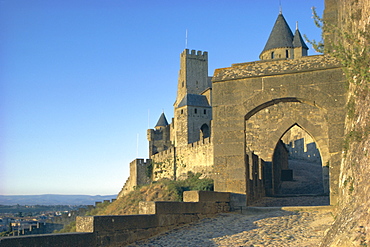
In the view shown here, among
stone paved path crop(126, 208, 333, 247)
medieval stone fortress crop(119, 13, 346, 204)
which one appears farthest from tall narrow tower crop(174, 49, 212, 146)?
stone paved path crop(126, 208, 333, 247)

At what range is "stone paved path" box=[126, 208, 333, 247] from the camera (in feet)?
25.3

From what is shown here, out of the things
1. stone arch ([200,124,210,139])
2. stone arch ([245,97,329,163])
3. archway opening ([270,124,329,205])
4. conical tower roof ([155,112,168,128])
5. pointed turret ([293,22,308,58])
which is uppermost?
pointed turret ([293,22,308,58])

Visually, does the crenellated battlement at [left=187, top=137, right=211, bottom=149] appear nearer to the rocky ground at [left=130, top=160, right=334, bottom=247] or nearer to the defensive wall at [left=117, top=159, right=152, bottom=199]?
the defensive wall at [left=117, top=159, right=152, bottom=199]

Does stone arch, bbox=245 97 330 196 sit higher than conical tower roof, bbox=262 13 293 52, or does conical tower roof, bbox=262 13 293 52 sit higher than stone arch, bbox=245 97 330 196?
conical tower roof, bbox=262 13 293 52

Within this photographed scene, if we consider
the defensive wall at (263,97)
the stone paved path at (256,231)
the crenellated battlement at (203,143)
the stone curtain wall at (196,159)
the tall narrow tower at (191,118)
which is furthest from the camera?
the tall narrow tower at (191,118)

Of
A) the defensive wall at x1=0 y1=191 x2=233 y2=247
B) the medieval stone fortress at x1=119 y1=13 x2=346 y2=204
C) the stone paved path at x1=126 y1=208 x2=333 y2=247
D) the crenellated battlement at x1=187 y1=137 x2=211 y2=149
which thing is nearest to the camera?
the defensive wall at x1=0 y1=191 x2=233 y2=247

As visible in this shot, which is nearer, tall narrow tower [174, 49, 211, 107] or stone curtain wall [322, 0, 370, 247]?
stone curtain wall [322, 0, 370, 247]

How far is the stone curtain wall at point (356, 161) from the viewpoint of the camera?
570 centimetres

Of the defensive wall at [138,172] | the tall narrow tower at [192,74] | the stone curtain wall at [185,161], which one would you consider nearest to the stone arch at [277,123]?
the stone curtain wall at [185,161]

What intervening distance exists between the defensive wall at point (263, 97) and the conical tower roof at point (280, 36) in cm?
4376

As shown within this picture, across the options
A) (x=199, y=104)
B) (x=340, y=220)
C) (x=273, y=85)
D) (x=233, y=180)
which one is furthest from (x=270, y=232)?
(x=199, y=104)

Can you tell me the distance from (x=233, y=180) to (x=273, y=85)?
97.5 inches

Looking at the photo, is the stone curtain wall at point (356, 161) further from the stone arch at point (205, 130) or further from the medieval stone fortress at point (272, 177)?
the stone arch at point (205, 130)

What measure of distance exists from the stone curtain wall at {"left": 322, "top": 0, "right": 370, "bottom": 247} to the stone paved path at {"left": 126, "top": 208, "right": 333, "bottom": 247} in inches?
27.7
